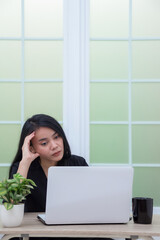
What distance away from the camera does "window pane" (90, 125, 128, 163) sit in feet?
9.20

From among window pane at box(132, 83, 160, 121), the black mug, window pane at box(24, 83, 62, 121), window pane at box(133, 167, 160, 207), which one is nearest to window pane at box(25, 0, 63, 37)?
window pane at box(24, 83, 62, 121)

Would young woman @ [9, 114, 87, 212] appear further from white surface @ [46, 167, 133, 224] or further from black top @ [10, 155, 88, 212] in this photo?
white surface @ [46, 167, 133, 224]

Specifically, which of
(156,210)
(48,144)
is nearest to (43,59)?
(48,144)

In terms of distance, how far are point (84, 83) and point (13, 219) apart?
138cm

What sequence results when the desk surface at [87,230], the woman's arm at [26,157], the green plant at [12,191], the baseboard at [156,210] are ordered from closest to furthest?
the desk surface at [87,230] → the green plant at [12,191] → the woman's arm at [26,157] → the baseboard at [156,210]

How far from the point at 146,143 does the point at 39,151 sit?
32.7 inches

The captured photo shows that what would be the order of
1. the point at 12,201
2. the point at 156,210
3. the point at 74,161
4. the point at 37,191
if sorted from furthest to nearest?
the point at 156,210, the point at 74,161, the point at 37,191, the point at 12,201

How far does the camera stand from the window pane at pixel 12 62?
283 centimetres

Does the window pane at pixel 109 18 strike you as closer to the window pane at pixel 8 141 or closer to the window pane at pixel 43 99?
the window pane at pixel 43 99

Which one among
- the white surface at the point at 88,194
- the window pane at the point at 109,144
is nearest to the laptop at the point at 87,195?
the white surface at the point at 88,194

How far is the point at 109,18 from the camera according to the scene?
9.30 ft

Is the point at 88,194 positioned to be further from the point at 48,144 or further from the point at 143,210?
the point at 48,144

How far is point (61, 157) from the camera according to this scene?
238 centimetres

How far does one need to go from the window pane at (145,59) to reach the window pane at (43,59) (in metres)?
0.55
